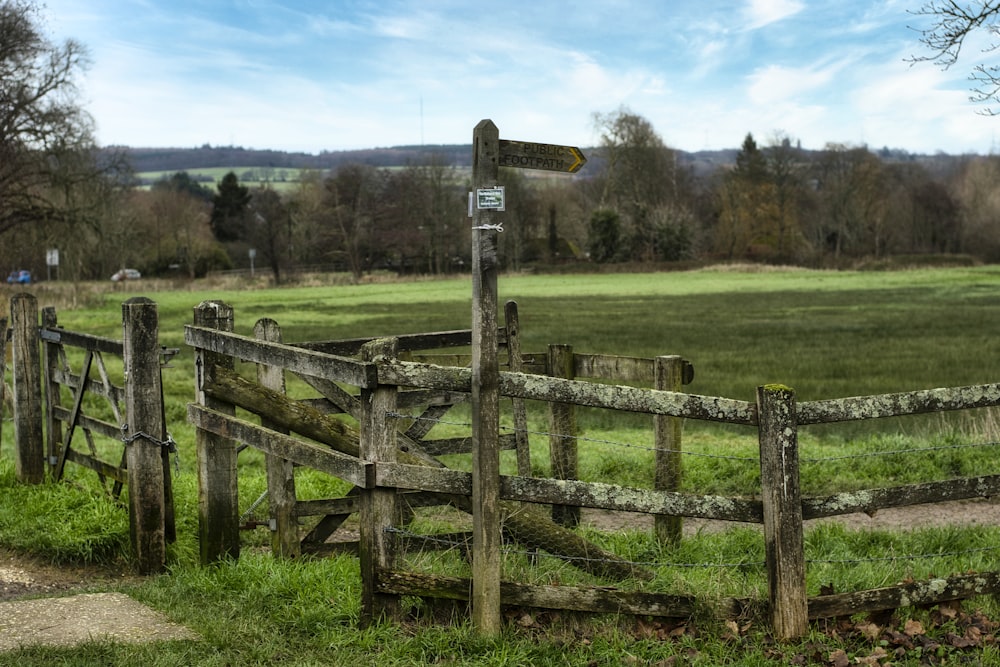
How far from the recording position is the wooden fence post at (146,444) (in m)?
7.89

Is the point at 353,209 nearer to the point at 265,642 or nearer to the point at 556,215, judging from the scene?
the point at 556,215

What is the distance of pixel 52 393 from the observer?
10.5 metres

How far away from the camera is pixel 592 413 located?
18094 millimetres

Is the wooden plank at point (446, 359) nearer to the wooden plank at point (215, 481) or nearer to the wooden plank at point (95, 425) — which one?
the wooden plank at point (215, 481)

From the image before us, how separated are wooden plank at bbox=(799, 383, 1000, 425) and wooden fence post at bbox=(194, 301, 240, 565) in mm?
4049

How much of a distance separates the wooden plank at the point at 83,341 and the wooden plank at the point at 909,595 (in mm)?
5778

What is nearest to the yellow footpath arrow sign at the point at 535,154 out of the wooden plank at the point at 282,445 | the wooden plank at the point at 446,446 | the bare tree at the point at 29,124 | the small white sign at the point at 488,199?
the small white sign at the point at 488,199

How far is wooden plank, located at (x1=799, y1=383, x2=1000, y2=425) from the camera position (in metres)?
5.57

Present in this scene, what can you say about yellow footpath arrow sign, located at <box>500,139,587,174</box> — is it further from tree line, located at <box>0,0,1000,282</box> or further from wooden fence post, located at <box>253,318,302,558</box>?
tree line, located at <box>0,0,1000,282</box>

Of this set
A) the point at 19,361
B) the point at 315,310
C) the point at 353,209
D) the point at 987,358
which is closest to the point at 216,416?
the point at 19,361

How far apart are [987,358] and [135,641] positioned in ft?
78.9

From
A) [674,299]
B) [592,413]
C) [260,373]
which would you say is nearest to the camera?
[260,373]

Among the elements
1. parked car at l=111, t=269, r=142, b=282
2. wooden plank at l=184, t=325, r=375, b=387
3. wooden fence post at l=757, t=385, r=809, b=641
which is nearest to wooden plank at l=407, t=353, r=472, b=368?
wooden plank at l=184, t=325, r=375, b=387

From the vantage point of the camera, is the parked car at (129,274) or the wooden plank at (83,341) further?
the parked car at (129,274)
